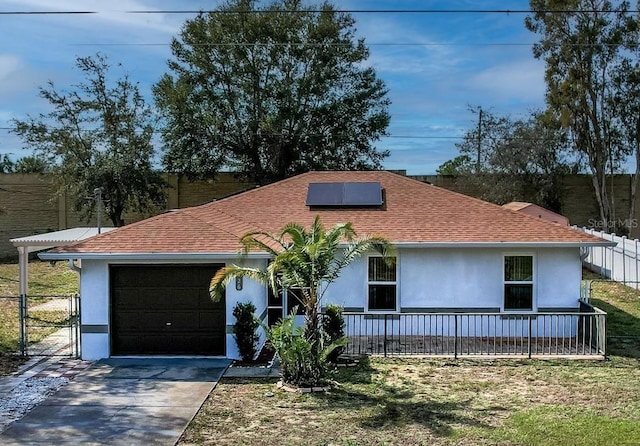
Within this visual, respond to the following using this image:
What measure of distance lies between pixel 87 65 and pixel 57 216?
9.09 m

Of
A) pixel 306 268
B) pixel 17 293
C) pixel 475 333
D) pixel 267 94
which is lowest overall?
pixel 475 333

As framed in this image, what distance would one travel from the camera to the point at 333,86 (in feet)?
113

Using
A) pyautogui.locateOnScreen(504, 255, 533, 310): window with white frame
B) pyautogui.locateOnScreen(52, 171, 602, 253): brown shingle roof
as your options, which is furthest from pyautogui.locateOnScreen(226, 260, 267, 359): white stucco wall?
pyautogui.locateOnScreen(504, 255, 533, 310): window with white frame

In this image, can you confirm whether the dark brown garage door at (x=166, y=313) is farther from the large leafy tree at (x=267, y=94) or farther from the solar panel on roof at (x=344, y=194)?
the large leafy tree at (x=267, y=94)

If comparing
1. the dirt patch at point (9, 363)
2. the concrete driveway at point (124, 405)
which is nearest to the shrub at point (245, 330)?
the concrete driveway at point (124, 405)

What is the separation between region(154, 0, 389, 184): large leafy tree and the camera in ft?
110

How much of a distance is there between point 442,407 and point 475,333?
5578 mm

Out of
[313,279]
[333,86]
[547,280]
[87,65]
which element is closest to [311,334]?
[313,279]

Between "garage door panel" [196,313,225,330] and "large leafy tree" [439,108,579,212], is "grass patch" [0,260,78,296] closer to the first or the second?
"garage door panel" [196,313,225,330]

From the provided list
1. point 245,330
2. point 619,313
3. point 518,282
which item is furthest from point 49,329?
point 619,313

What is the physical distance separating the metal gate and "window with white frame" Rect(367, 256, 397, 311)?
6.89m

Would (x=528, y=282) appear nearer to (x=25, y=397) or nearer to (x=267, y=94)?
(x=25, y=397)

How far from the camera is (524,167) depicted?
35062 mm

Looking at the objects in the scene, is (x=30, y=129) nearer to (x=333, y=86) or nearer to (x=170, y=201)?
(x=170, y=201)
